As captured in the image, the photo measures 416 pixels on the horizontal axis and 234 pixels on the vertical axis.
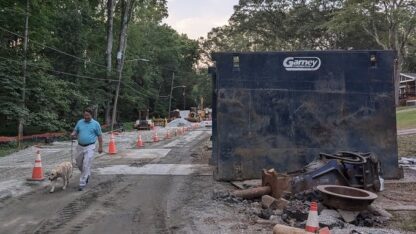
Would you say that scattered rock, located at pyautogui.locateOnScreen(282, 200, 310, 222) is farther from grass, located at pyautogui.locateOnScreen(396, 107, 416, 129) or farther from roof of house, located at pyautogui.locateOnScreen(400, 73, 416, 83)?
roof of house, located at pyautogui.locateOnScreen(400, 73, 416, 83)

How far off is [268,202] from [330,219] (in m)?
1.31

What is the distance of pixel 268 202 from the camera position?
845 cm

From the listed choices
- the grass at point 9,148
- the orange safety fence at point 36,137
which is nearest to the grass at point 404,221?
the grass at point 9,148

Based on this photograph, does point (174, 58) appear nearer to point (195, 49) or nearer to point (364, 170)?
point (195, 49)

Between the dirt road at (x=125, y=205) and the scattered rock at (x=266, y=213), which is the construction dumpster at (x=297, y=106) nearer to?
the dirt road at (x=125, y=205)

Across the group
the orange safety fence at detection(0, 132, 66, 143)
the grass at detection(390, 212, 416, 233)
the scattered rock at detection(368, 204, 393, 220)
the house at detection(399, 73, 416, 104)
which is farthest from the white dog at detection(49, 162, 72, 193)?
the house at detection(399, 73, 416, 104)

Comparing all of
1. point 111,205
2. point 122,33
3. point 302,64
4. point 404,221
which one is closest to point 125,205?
point 111,205

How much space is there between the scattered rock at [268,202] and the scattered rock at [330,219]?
88 cm

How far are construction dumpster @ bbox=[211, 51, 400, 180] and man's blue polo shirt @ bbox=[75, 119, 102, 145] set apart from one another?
2.70 m

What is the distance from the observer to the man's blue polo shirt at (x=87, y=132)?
10664 mm

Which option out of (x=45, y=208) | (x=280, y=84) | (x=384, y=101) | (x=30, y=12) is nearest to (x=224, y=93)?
(x=280, y=84)

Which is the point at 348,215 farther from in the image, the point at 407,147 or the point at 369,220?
the point at 407,147

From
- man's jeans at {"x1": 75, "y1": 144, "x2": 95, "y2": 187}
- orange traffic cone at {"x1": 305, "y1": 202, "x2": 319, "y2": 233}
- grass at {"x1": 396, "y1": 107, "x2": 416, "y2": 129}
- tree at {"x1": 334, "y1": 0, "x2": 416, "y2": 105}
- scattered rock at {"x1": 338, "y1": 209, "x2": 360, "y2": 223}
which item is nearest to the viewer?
orange traffic cone at {"x1": 305, "y1": 202, "x2": 319, "y2": 233}

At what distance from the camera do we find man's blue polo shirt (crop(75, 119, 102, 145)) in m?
10.7
